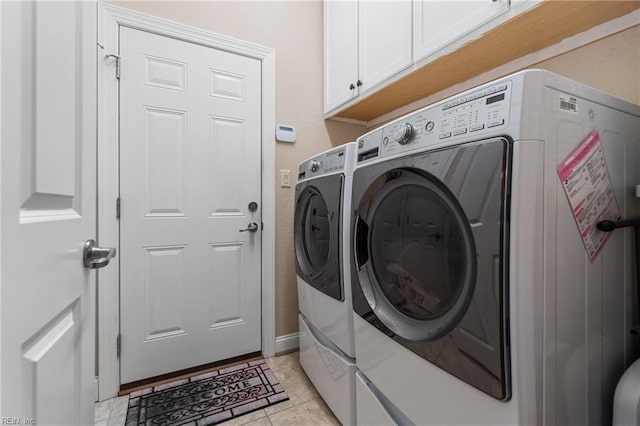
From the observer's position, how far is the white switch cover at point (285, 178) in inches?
74.6

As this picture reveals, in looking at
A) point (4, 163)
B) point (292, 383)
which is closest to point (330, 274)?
point (292, 383)

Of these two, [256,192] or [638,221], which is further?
[256,192]

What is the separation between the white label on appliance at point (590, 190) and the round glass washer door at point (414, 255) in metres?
0.24

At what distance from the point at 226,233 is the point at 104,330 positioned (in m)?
0.79

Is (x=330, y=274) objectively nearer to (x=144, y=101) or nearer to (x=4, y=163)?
(x=4, y=163)

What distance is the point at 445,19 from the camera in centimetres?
112

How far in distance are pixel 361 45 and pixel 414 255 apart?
139 cm

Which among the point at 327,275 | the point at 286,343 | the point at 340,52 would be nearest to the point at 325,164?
the point at 327,275

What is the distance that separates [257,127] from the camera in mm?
1793

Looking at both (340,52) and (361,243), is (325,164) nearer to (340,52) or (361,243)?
(361,243)

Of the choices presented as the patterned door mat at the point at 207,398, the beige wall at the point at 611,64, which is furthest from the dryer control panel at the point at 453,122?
the patterned door mat at the point at 207,398

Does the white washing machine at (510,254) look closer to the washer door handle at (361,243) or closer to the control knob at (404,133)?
the control knob at (404,133)

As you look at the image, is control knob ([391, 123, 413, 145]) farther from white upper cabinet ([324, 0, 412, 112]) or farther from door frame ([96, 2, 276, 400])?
door frame ([96, 2, 276, 400])

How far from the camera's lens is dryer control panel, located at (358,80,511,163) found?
1.89 ft
